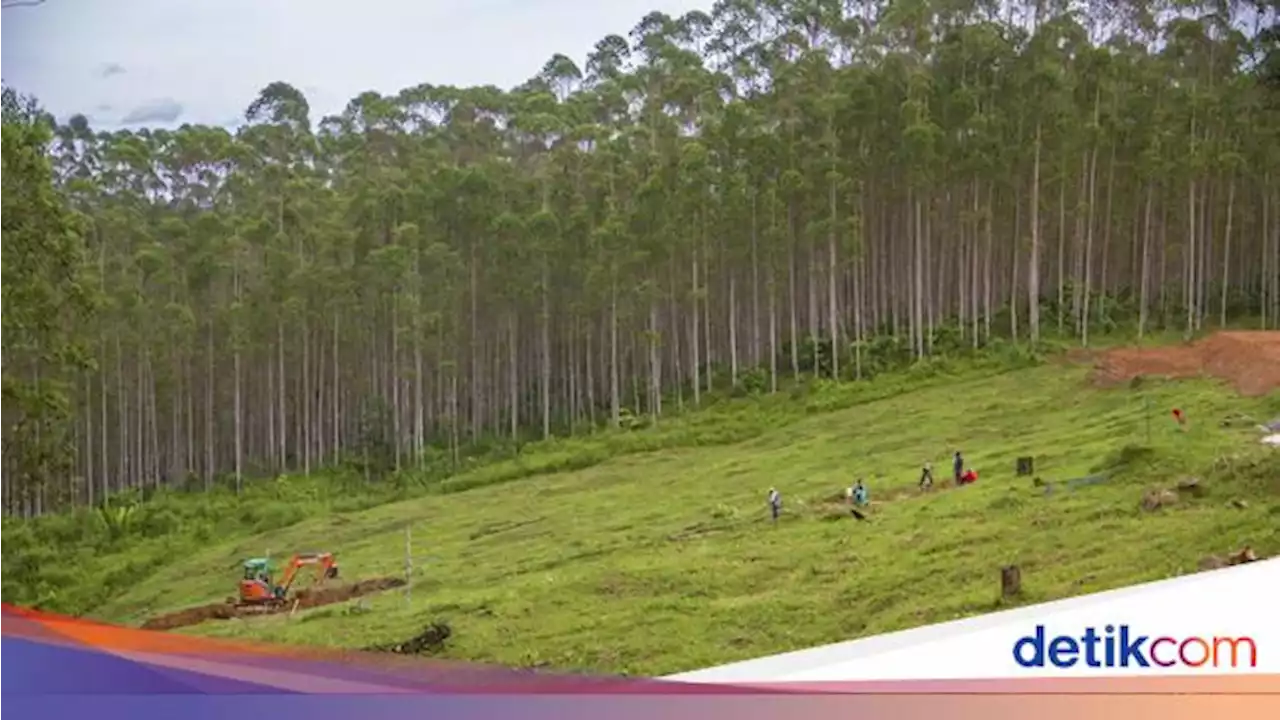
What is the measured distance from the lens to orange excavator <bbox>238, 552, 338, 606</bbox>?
329 cm

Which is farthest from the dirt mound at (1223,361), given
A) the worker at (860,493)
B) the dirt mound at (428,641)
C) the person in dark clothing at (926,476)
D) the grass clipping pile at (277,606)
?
the grass clipping pile at (277,606)

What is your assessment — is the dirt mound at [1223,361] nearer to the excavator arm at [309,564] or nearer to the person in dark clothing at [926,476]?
the person in dark clothing at [926,476]

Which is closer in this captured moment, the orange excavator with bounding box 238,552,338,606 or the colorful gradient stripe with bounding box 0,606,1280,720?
the colorful gradient stripe with bounding box 0,606,1280,720

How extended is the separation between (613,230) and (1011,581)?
1.34m

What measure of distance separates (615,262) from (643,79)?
477 mm

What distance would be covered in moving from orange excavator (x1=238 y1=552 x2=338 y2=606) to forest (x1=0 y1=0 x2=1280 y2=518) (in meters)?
0.22

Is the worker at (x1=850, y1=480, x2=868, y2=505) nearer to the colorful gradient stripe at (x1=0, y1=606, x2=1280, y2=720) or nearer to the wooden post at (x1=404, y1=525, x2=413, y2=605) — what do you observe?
the colorful gradient stripe at (x1=0, y1=606, x2=1280, y2=720)

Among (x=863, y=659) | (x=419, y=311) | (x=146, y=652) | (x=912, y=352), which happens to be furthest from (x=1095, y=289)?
(x=146, y=652)

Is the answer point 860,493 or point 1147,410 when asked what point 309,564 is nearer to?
point 860,493

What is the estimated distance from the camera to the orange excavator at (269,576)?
3295 millimetres

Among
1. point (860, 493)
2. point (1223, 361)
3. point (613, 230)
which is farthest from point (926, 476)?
point (613, 230)

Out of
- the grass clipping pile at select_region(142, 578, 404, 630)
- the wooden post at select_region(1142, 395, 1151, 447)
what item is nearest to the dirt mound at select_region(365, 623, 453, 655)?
the grass clipping pile at select_region(142, 578, 404, 630)

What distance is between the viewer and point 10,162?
3369mm

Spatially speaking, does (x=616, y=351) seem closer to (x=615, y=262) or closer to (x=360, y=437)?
(x=615, y=262)
